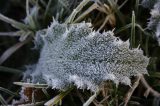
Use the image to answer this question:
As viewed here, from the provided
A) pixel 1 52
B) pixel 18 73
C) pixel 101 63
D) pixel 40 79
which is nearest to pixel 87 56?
pixel 101 63

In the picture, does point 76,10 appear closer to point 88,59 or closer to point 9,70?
point 88,59

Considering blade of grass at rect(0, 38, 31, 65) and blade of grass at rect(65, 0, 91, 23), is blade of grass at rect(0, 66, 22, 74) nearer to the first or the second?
blade of grass at rect(0, 38, 31, 65)

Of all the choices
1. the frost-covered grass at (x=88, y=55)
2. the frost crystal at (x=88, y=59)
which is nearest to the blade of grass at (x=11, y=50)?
the frost-covered grass at (x=88, y=55)

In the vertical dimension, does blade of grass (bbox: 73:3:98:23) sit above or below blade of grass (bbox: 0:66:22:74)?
above

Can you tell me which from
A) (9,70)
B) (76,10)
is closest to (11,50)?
(9,70)

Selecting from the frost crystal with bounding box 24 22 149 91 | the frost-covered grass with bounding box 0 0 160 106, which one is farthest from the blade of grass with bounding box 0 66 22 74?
the frost crystal with bounding box 24 22 149 91

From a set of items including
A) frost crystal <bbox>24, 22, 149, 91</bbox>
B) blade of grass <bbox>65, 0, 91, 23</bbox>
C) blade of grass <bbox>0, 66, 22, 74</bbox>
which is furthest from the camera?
blade of grass <bbox>0, 66, 22, 74</bbox>

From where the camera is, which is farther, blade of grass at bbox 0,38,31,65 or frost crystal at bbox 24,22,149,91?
blade of grass at bbox 0,38,31,65

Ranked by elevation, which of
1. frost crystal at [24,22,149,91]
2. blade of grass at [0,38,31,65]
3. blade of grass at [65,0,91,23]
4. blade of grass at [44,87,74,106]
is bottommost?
blade of grass at [44,87,74,106]

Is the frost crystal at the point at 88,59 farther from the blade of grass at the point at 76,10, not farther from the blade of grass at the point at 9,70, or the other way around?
the blade of grass at the point at 9,70

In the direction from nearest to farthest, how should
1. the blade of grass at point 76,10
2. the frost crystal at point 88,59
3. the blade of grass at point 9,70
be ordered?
the frost crystal at point 88,59
the blade of grass at point 76,10
the blade of grass at point 9,70
